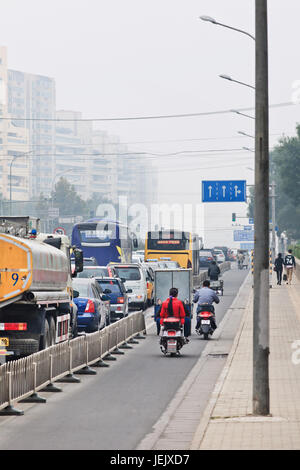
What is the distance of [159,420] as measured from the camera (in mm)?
14727

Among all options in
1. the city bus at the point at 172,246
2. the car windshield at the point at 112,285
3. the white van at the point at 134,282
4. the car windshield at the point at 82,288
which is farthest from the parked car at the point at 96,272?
the city bus at the point at 172,246

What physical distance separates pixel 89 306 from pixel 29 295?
27.7ft

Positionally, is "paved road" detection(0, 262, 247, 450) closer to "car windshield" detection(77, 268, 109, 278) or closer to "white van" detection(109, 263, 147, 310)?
"car windshield" detection(77, 268, 109, 278)

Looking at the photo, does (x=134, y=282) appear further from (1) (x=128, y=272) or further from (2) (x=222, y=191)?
(2) (x=222, y=191)

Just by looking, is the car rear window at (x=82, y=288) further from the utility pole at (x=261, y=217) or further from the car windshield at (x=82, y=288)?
the utility pole at (x=261, y=217)

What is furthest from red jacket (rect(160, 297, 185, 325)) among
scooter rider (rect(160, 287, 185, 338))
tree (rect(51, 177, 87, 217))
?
tree (rect(51, 177, 87, 217))

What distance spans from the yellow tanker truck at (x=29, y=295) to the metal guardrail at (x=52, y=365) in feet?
3.37

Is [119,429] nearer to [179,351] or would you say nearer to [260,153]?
[260,153]

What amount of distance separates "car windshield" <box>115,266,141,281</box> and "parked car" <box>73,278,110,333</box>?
11.7 m

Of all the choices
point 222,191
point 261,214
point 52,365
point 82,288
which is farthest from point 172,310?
point 222,191

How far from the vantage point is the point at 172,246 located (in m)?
65.1

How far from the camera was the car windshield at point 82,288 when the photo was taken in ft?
97.1

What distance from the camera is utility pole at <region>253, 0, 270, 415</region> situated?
14.5 meters

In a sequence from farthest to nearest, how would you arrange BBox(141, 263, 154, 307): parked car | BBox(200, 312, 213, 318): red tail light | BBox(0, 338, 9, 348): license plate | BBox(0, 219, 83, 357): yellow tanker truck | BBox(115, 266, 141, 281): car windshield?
BBox(141, 263, 154, 307): parked car → BBox(115, 266, 141, 281): car windshield → BBox(200, 312, 213, 318): red tail light → BBox(0, 338, 9, 348): license plate → BBox(0, 219, 83, 357): yellow tanker truck
